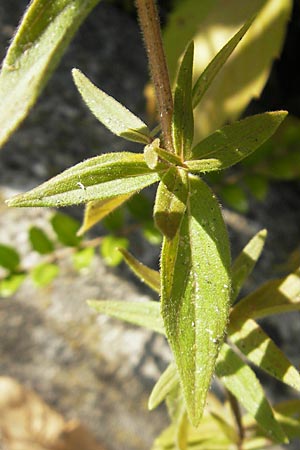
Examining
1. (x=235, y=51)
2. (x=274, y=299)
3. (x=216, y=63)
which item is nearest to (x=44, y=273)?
(x=235, y=51)

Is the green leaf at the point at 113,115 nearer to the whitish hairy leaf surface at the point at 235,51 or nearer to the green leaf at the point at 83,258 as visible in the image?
the whitish hairy leaf surface at the point at 235,51

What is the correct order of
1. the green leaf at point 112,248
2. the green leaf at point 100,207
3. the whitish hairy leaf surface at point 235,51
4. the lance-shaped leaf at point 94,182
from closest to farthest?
the lance-shaped leaf at point 94,182, the green leaf at point 100,207, the whitish hairy leaf surface at point 235,51, the green leaf at point 112,248

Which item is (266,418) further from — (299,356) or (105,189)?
(299,356)

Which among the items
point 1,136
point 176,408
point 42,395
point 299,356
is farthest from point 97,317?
point 1,136

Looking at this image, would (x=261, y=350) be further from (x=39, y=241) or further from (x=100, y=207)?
(x=39, y=241)

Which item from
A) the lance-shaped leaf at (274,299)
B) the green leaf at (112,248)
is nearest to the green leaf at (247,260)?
the lance-shaped leaf at (274,299)

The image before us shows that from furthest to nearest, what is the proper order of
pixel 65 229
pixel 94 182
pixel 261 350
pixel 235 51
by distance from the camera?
pixel 65 229 < pixel 235 51 < pixel 261 350 < pixel 94 182
